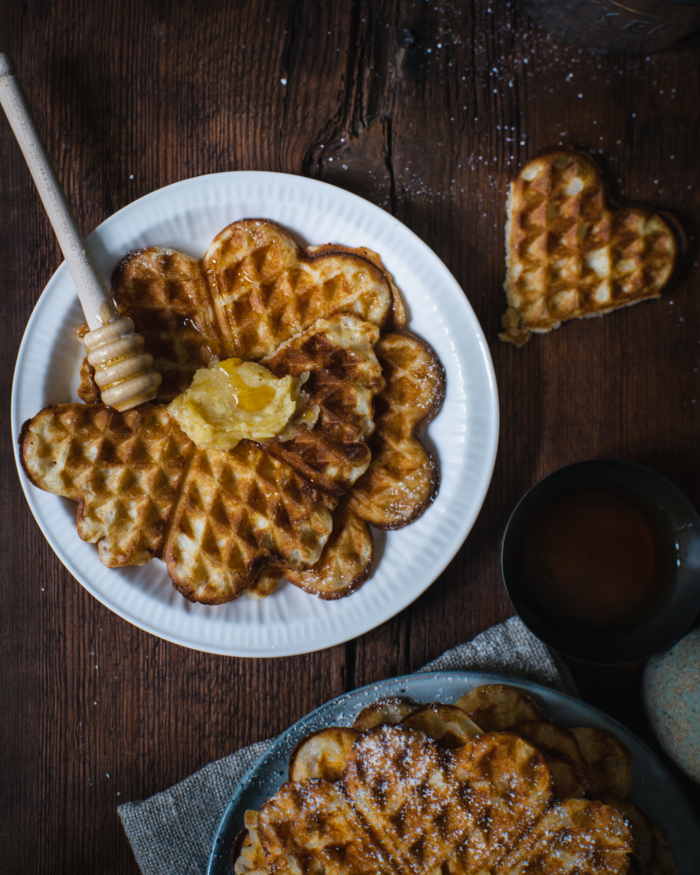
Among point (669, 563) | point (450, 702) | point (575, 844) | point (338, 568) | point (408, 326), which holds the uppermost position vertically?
point (408, 326)

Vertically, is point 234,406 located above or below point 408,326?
below

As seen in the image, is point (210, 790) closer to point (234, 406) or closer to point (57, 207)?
point (234, 406)

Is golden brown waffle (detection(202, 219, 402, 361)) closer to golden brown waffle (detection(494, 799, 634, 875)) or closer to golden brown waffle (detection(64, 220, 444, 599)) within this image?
golden brown waffle (detection(64, 220, 444, 599))

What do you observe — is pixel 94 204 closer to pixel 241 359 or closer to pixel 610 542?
pixel 241 359

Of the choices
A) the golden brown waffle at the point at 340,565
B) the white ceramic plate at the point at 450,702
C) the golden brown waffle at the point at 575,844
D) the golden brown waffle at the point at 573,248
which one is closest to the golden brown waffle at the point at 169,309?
→ the golden brown waffle at the point at 340,565

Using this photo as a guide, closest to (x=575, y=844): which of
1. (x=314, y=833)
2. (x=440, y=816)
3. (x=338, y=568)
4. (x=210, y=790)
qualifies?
(x=440, y=816)

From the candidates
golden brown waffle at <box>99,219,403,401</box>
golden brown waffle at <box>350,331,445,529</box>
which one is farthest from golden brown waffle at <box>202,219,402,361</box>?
golden brown waffle at <box>350,331,445,529</box>

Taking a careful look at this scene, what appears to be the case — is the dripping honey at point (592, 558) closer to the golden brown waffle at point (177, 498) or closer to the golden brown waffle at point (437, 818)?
the golden brown waffle at point (437, 818)
